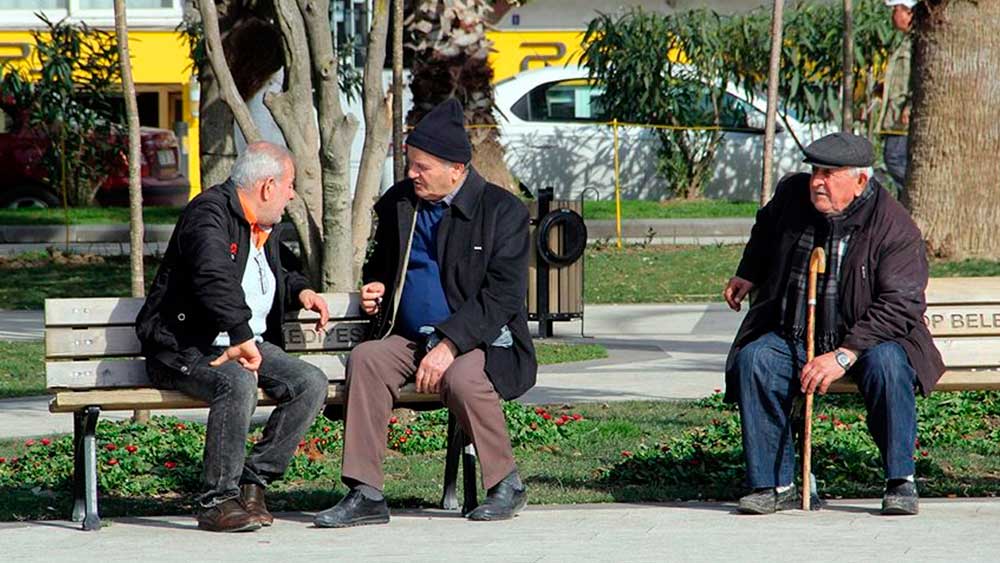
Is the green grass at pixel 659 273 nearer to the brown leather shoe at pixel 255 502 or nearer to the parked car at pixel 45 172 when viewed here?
the parked car at pixel 45 172

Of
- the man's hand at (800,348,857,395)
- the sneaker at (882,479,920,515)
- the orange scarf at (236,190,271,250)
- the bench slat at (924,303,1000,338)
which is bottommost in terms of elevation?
the sneaker at (882,479,920,515)

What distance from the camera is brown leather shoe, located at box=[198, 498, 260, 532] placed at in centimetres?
636

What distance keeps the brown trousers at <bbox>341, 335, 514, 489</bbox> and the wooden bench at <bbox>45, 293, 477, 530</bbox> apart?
0.46ft

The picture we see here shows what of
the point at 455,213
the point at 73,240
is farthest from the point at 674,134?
the point at 455,213

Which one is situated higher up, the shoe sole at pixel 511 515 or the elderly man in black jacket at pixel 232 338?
the elderly man in black jacket at pixel 232 338

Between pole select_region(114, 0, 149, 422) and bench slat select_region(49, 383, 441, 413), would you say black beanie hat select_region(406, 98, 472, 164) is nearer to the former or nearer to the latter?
bench slat select_region(49, 383, 441, 413)

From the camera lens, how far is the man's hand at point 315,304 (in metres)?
6.92

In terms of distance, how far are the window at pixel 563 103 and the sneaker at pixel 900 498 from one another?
15.4m

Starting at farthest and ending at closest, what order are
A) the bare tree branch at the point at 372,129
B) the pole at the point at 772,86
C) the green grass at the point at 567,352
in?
the green grass at the point at 567,352 < the pole at the point at 772,86 < the bare tree branch at the point at 372,129

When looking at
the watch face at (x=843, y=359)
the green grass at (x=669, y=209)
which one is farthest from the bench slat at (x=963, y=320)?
the green grass at (x=669, y=209)

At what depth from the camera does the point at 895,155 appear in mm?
20156

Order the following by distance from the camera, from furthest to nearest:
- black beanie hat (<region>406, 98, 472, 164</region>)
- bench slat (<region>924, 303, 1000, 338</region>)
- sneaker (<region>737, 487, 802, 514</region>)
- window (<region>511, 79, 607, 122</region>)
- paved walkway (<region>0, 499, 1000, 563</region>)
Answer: window (<region>511, 79, 607, 122</region>), bench slat (<region>924, 303, 1000, 338</region>), black beanie hat (<region>406, 98, 472, 164</region>), sneaker (<region>737, 487, 802, 514</region>), paved walkway (<region>0, 499, 1000, 563</region>)

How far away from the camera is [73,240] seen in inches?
757

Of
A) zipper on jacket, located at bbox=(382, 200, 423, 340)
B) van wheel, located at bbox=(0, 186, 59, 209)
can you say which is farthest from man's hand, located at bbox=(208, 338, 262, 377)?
van wheel, located at bbox=(0, 186, 59, 209)
